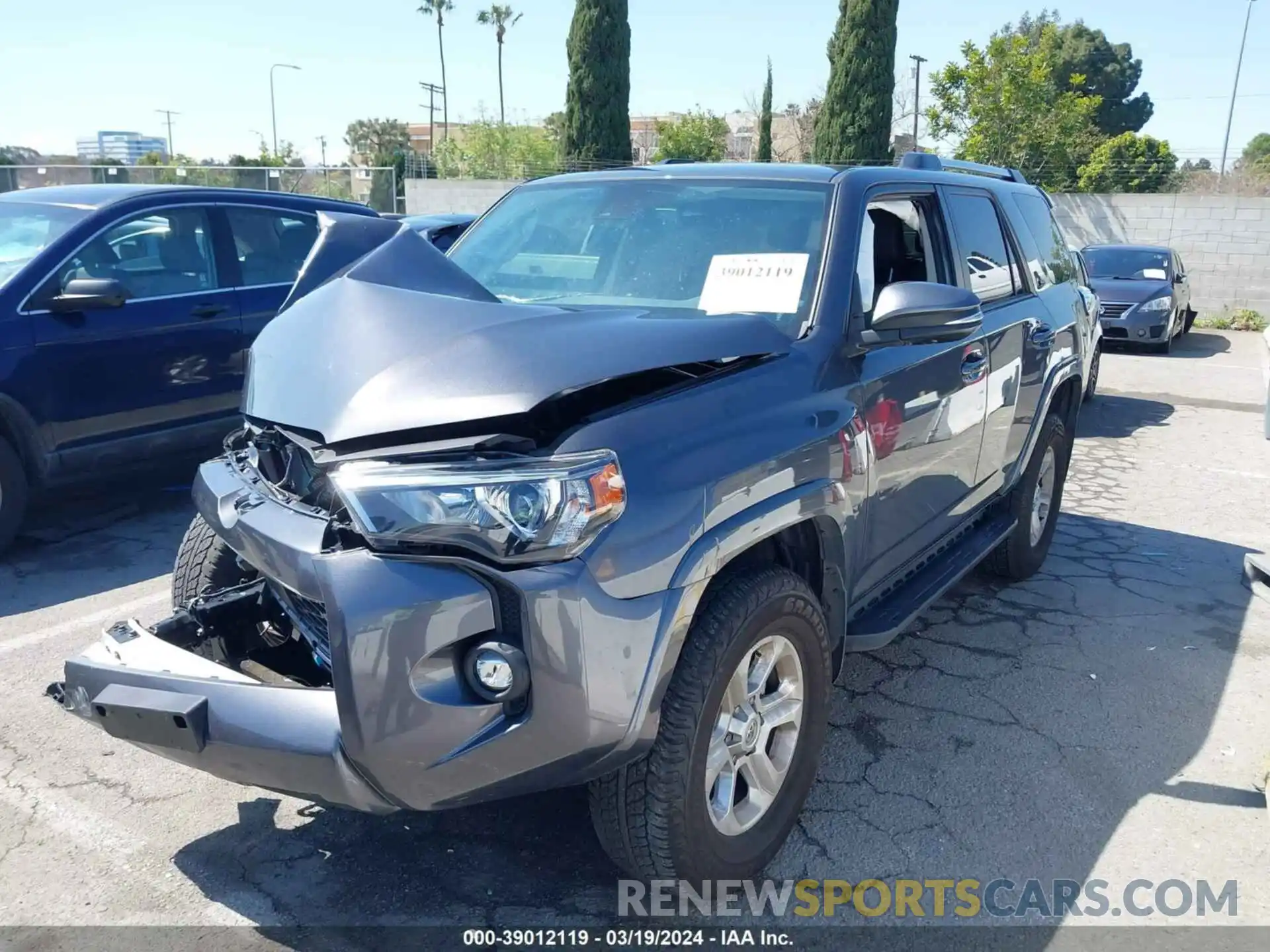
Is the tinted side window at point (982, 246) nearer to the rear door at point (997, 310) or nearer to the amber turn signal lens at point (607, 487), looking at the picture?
the rear door at point (997, 310)

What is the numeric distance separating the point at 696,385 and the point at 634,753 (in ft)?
2.97

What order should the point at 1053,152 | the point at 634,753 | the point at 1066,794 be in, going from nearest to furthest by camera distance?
the point at 634,753 < the point at 1066,794 < the point at 1053,152

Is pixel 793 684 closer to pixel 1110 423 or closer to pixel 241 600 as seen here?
pixel 241 600

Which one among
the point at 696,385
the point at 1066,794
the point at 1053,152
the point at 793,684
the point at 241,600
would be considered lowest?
the point at 1066,794

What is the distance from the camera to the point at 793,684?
282 centimetres

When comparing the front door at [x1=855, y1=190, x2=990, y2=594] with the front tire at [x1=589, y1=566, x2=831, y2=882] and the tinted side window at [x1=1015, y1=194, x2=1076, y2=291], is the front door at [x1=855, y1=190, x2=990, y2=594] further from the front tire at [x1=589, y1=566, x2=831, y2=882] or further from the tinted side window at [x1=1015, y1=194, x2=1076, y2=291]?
the tinted side window at [x1=1015, y1=194, x2=1076, y2=291]

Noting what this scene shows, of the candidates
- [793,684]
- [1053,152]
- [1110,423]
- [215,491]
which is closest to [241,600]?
[215,491]

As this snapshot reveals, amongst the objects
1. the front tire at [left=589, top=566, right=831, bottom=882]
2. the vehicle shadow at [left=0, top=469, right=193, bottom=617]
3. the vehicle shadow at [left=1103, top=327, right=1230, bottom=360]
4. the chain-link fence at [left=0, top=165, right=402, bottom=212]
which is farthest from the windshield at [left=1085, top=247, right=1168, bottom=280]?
the chain-link fence at [left=0, top=165, right=402, bottom=212]

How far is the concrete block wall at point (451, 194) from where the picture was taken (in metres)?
25.0

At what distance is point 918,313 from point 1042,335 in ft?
6.84

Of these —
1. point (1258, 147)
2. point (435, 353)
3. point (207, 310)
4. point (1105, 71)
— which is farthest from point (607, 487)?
point (1258, 147)

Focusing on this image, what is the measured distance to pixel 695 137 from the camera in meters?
42.9

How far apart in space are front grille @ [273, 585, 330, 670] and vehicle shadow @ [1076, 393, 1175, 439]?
789 centimetres

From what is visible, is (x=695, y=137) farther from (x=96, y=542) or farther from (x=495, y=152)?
(x=96, y=542)
